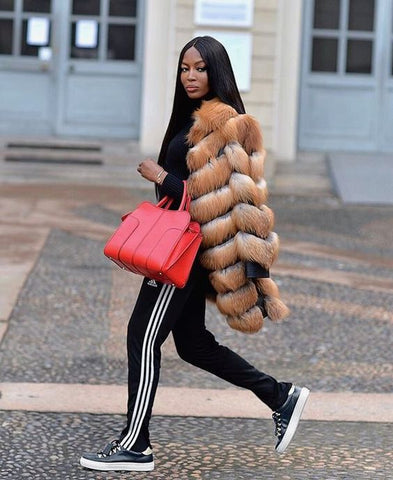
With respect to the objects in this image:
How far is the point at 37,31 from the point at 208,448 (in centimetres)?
998

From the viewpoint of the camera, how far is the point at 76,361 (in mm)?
6098

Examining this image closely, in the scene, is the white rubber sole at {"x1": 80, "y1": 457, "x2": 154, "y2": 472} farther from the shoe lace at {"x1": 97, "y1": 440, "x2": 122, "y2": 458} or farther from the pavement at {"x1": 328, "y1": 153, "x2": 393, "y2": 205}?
the pavement at {"x1": 328, "y1": 153, "x2": 393, "y2": 205}

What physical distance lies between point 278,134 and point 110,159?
6.91 ft

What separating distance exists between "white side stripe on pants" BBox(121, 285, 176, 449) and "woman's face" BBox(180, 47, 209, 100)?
2.60 feet

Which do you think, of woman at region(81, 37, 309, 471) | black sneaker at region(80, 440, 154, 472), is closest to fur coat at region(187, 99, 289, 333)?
woman at region(81, 37, 309, 471)

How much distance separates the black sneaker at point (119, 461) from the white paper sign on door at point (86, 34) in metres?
10.1

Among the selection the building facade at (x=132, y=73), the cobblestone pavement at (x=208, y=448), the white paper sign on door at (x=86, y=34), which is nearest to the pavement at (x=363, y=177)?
the building facade at (x=132, y=73)

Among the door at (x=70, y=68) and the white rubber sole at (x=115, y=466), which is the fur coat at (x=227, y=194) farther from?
the door at (x=70, y=68)

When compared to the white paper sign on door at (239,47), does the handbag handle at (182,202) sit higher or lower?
lower

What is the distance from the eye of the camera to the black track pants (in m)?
4.37

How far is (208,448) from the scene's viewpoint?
15.6 feet

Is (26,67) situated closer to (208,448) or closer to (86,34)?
(86,34)

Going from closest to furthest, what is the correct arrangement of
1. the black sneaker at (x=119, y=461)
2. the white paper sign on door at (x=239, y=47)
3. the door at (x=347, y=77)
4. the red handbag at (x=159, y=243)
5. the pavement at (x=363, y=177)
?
the red handbag at (x=159, y=243)
the black sneaker at (x=119, y=461)
the pavement at (x=363, y=177)
the white paper sign on door at (x=239, y=47)
the door at (x=347, y=77)

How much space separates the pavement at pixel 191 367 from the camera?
4.67 meters
